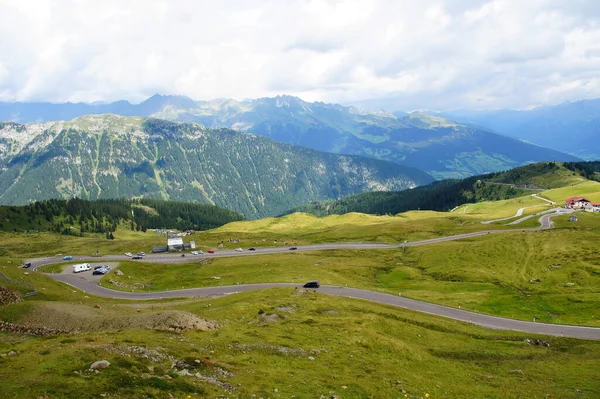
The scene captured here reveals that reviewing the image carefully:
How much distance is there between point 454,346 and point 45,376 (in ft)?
154

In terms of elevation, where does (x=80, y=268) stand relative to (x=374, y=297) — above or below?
above

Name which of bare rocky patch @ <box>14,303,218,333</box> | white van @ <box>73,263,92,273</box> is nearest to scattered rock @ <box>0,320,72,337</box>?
bare rocky patch @ <box>14,303,218,333</box>

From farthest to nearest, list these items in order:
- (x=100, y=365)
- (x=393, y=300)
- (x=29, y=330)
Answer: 1. (x=393, y=300)
2. (x=29, y=330)
3. (x=100, y=365)

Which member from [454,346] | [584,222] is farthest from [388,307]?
[584,222]

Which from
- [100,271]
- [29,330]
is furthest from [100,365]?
[100,271]

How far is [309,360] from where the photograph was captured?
3991cm

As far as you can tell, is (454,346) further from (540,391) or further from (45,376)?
(45,376)

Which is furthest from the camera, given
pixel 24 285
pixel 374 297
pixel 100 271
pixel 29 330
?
pixel 100 271

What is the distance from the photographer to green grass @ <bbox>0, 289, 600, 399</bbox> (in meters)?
26.7

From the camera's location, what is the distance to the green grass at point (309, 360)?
1051 inches

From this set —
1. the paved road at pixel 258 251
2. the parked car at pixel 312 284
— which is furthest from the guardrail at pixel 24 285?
the paved road at pixel 258 251

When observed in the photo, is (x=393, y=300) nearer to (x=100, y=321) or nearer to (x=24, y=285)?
(x=100, y=321)

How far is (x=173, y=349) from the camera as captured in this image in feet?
115

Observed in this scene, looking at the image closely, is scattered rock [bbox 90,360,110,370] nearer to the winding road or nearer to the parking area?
the winding road
